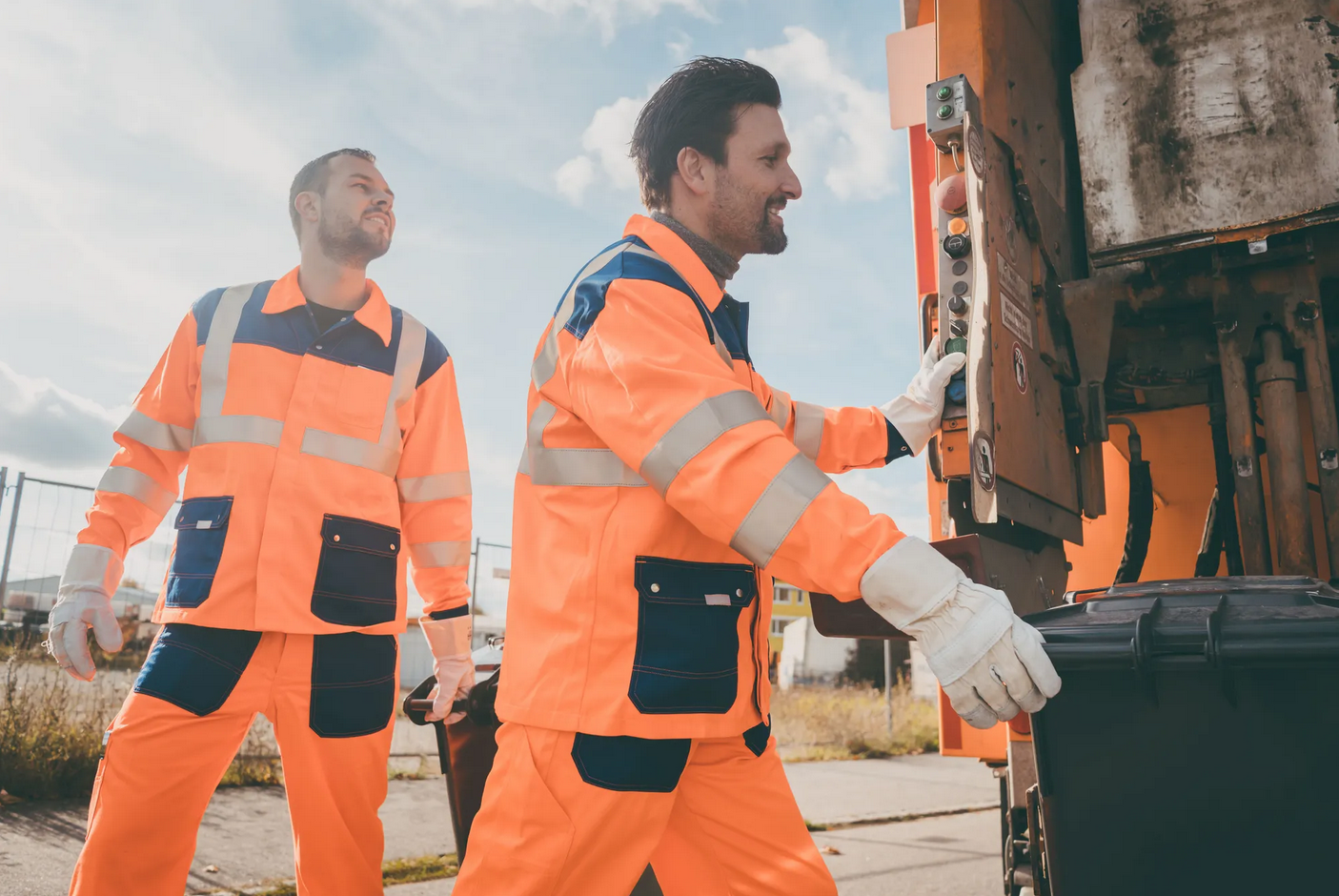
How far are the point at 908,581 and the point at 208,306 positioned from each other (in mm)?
2043

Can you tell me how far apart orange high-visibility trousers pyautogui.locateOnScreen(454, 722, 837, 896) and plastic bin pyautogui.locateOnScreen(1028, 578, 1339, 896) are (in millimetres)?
468

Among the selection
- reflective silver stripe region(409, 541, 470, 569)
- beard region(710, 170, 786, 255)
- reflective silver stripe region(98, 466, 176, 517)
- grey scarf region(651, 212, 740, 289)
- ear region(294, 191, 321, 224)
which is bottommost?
reflective silver stripe region(409, 541, 470, 569)

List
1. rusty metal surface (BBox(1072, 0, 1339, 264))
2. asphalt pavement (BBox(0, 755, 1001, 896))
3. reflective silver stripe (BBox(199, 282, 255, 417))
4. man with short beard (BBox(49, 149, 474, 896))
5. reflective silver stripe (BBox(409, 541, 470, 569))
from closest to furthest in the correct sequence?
man with short beard (BBox(49, 149, 474, 896)) → reflective silver stripe (BBox(199, 282, 255, 417)) → reflective silver stripe (BBox(409, 541, 470, 569)) → rusty metal surface (BBox(1072, 0, 1339, 264)) → asphalt pavement (BBox(0, 755, 1001, 896))

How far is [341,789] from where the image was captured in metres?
2.18

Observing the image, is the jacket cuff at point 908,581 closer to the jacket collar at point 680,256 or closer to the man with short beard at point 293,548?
the jacket collar at point 680,256

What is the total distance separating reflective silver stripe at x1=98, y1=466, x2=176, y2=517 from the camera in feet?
7.95

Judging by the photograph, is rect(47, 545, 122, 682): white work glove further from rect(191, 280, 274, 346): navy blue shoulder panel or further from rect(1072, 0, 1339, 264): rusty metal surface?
rect(1072, 0, 1339, 264): rusty metal surface

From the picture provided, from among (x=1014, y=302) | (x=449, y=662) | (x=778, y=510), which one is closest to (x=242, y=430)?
(x=449, y=662)

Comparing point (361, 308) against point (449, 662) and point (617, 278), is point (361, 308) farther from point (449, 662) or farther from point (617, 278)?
point (617, 278)

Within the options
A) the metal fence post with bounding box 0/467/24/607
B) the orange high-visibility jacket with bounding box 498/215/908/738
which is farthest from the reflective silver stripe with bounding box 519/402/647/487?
the metal fence post with bounding box 0/467/24/607

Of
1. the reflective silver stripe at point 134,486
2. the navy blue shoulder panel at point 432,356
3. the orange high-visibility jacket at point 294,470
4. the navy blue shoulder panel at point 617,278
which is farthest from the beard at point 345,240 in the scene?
the navy blue shoulder panel at point 617,278

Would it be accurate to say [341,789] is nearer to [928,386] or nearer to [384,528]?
[384,528]

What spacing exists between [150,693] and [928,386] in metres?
1.94

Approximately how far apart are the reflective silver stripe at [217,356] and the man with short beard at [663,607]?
41.2 inches
